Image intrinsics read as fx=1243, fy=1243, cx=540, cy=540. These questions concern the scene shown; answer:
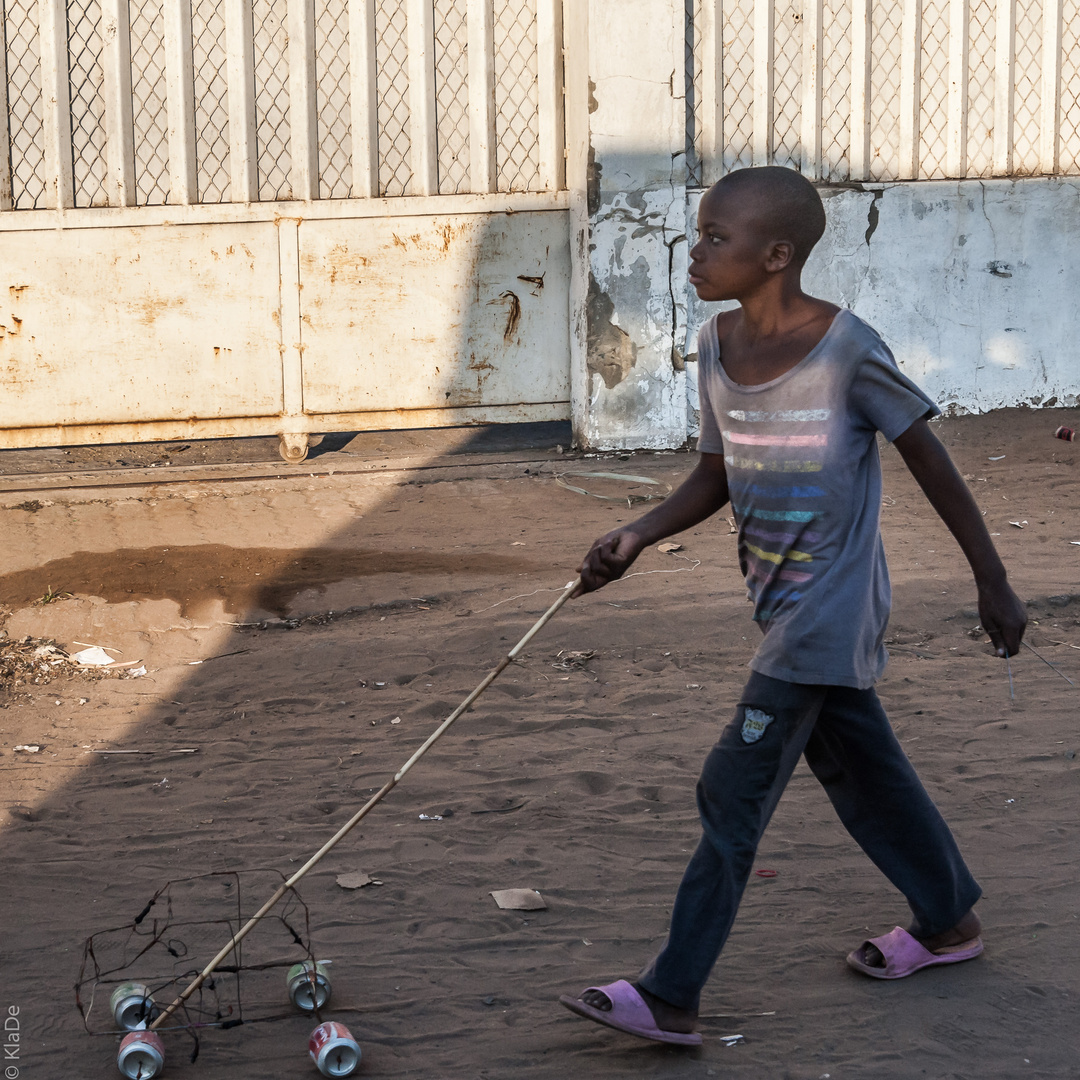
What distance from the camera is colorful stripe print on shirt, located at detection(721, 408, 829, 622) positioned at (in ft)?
7.55

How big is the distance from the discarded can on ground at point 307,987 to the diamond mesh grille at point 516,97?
595cm

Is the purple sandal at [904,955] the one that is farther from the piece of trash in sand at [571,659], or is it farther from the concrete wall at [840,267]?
the concrete wall at [840,267]

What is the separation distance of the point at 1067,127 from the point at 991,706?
5526mm

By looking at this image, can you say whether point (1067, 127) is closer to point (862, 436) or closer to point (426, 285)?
point (426, 285)

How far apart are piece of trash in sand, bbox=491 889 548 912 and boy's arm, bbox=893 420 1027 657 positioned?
1.27 m

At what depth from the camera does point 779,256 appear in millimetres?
2350

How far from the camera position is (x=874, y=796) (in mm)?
2531

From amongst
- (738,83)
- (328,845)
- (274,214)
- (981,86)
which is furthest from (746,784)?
(981,86)

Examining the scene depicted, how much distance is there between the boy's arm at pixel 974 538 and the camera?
2.30 meters

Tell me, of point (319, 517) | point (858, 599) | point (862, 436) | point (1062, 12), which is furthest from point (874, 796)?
point (1062, 12)

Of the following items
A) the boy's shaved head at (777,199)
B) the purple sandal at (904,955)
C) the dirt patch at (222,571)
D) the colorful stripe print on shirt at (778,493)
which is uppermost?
the boy's shaved head at (777,199)

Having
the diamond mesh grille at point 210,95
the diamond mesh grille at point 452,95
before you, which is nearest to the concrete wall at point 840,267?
the diamond mesh grille at point 452,95

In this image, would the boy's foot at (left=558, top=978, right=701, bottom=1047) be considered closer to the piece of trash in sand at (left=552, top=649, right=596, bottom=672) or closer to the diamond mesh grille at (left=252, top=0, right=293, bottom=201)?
the piece of trash in sand at (left=552, top=649, right=596, bottom=672)

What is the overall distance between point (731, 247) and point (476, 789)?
74.5 inches
